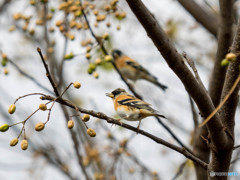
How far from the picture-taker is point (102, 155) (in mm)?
4621

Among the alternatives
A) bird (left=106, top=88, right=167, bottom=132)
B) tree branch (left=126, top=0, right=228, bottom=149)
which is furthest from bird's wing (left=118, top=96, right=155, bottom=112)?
tree branch (left=126, top=0, right=228, bottom=149)

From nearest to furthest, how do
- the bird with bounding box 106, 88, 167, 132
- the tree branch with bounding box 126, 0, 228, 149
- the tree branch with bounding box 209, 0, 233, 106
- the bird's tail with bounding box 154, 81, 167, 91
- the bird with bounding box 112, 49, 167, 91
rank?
the tree branch with bounding box 126, 0, 228, 149
the tree branch with bounding box 209, 0, 233, 106
the bird with bounding box 106, 88, 167, 132
the bird's tail with bounding box 154, 81, 167, 91
the bird with bounding box 112, 49, 167, 91

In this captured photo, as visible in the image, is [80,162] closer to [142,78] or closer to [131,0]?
[131,0]

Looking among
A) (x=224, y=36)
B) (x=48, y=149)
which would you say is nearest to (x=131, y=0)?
(x=224, y=36)

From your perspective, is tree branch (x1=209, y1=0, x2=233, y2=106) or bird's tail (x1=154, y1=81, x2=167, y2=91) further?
bird's tail (x1=154, y1=81, x2=167, y2=91)

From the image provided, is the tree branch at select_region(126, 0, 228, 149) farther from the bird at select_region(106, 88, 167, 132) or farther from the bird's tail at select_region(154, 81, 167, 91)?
the bird's tail at select_region(154, 81, 167, 91)

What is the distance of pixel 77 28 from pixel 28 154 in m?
2.71

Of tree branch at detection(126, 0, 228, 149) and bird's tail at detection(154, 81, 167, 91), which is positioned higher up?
tree branch at detection(126, 0, 228, 149)

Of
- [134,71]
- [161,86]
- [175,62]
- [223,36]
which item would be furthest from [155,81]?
[175,62]

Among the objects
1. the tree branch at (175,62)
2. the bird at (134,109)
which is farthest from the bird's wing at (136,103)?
the tree branch at (175,62)

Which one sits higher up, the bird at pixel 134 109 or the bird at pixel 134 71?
the bird at pixel 134 109

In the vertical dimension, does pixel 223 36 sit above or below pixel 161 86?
above

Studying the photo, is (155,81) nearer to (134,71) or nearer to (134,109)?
(134,71)

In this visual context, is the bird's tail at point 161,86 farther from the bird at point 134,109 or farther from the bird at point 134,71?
the bird at point 134,109
